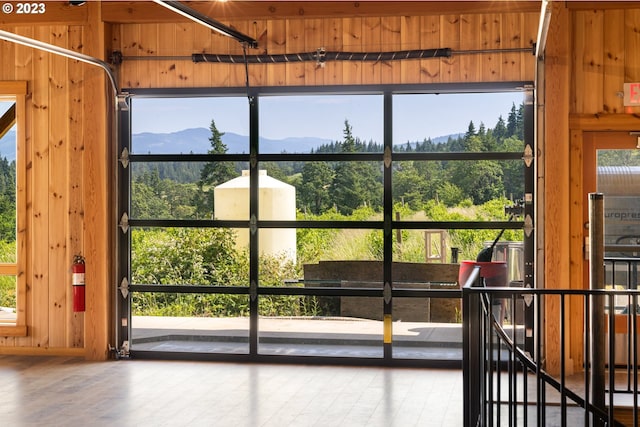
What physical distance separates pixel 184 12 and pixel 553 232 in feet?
11.4

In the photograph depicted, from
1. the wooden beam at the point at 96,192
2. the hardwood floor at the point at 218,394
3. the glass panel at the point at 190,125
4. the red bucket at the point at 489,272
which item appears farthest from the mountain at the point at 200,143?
the hardwood floor at the point at 218,394

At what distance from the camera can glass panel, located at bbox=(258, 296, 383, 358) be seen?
834cm

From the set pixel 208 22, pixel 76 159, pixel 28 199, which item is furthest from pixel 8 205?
pixel 208 22

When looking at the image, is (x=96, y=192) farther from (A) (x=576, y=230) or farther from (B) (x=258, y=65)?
(A) (x=576, y=230)

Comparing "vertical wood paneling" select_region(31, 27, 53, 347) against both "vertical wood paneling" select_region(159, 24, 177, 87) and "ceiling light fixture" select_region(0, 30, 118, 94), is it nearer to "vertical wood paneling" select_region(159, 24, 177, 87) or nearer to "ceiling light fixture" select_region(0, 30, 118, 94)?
"ceiling light fixture" select_region(0, 30, 118, 94)

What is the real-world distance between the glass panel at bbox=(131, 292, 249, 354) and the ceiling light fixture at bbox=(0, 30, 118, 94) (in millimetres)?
1980

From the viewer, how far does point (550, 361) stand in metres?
7.96

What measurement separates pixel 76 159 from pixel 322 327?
2714 mm

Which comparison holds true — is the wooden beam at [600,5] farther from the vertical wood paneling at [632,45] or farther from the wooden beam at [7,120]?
the wooden beam at [7,120]

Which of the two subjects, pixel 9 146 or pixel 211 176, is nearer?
pixel 211 176

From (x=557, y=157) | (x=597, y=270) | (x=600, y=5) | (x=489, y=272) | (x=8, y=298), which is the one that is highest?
(x=600, y=5)

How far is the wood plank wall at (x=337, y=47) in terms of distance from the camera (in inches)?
320

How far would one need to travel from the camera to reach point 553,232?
25.9ft

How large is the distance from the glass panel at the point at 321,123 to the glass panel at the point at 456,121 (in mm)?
219
